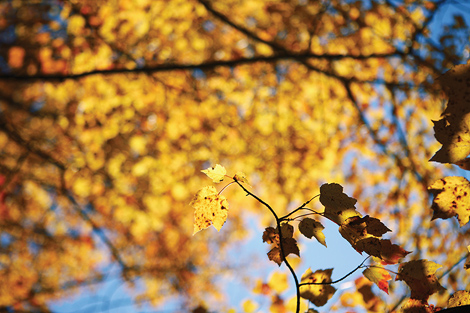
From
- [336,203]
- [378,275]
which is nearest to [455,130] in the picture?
[336,203]

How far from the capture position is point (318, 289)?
1.31 m

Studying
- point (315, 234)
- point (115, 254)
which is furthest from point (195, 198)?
point (115, 254)

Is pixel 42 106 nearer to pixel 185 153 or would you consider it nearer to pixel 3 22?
pixel 3 22

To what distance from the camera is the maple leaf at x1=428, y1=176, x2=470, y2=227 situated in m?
1.01

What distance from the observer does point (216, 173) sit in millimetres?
1119

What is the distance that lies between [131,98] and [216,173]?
5.76 metres

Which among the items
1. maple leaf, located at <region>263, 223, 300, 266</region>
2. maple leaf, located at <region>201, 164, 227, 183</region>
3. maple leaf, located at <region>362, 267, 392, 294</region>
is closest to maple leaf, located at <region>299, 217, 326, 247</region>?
maple leaf, located at <region>263, 223, 300, 266</region>

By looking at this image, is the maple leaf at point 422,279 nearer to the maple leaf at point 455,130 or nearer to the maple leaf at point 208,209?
the maple leaf at point 455,130

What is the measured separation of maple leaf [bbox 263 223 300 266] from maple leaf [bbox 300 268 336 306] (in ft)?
0.92

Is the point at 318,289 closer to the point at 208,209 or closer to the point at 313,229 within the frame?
the point at 313,229

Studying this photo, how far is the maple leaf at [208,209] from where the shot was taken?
1153 millimetres

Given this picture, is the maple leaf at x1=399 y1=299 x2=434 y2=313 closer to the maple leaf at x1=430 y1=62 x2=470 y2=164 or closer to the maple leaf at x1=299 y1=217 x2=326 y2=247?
the maple leaf at x1=299 y1=217 x2=326 y2=247

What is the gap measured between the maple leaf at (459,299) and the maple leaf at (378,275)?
0.18 meters

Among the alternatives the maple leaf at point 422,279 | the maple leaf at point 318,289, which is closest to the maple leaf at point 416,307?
the maple leaf at point 422,279
